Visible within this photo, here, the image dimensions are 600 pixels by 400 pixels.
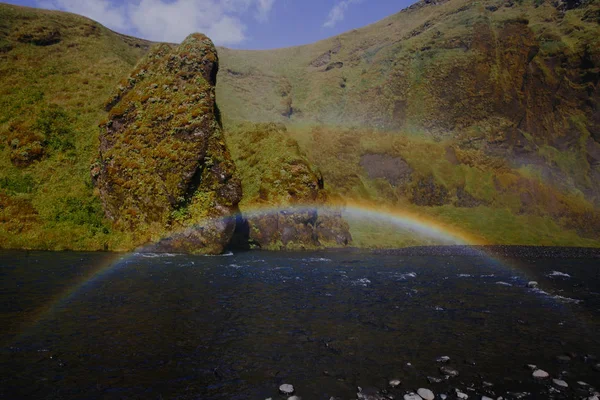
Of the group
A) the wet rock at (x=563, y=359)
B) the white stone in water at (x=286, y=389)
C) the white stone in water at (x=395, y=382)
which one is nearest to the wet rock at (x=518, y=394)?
the white stone in water at (x=395, y=382)

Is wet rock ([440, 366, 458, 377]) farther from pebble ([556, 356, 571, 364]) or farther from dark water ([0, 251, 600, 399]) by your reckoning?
pebble ([556, 356, 571, 364])

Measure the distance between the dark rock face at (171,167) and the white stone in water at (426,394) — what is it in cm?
3197

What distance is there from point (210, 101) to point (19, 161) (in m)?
24.6

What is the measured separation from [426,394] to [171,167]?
121 ft

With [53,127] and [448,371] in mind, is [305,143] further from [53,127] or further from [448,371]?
[448,371]

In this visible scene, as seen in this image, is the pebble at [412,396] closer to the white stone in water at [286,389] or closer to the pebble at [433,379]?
the pebble at [433,379]

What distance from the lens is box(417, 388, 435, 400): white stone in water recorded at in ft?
32.6

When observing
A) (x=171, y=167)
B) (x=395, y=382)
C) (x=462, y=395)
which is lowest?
(x=395, y=382)

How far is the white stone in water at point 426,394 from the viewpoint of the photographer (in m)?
9.92

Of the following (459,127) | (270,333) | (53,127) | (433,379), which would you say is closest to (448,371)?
(433,379)

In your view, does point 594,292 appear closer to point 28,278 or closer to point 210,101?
point 28,278

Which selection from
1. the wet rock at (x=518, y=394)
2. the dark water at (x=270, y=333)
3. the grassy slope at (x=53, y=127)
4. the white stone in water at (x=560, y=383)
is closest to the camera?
the wet rock at (x=518, y=394)

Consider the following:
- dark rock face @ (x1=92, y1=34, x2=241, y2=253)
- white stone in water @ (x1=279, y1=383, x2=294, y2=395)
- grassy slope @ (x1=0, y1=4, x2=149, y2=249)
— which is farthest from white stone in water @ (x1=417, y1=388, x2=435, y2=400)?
grassy slope @ (x1=0, y1=4, x2=149, y2=249)

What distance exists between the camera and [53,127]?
49156mm
